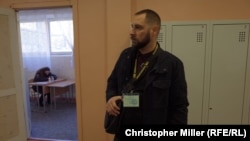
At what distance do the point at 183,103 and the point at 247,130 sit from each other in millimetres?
598

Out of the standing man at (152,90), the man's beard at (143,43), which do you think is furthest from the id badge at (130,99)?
the man's beard at (143,43)

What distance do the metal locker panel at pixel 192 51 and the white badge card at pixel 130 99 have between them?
3.54 feet

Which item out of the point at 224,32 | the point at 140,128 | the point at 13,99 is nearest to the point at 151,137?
the point at 140,128

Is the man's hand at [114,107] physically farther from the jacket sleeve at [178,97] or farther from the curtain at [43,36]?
the curtain at [43,36]

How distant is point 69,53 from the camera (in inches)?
217

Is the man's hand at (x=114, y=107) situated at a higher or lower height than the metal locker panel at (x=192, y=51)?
lower

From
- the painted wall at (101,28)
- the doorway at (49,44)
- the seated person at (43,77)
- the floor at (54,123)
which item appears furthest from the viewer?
the doorway at (49,44)

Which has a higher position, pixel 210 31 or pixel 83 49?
pixel 210 31

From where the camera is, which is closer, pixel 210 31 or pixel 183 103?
pixel 183 103

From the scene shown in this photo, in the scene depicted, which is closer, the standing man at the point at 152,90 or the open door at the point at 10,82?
the standing man at the point at 152,90

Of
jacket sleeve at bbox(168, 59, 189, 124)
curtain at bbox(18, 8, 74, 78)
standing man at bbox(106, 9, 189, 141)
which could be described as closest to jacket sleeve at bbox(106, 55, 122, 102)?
standing man at bbox(106, 9, 189, 141)

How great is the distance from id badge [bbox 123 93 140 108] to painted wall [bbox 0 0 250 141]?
128 cm

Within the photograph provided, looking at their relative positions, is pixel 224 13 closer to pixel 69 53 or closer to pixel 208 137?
pixel 208 137

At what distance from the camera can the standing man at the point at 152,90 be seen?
130cm
